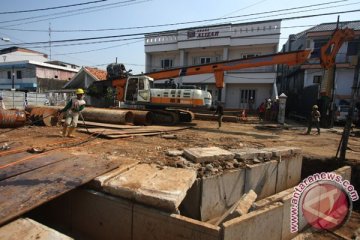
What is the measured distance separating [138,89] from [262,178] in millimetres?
9486

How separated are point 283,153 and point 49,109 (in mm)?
10426

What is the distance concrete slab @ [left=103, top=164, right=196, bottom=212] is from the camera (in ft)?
13.6

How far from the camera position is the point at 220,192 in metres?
5.56

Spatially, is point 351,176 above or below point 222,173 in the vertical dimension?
below

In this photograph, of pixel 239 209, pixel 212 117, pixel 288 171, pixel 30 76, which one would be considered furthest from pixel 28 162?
pixel 30 76

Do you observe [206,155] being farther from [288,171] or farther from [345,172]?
[345,172]

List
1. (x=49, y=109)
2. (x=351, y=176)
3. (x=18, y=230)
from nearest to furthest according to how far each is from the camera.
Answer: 1. (x=18, y=230)
2. (x=351, y=176)
3. (x=49, y=109)

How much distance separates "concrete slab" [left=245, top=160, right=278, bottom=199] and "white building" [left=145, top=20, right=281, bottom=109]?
54.9ft

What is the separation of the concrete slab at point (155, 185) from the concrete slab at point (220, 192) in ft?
1.54

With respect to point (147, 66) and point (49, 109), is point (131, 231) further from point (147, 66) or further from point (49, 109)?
point (147, 66)

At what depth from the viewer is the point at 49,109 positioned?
503 inches

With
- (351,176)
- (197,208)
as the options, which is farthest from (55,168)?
(351,176)

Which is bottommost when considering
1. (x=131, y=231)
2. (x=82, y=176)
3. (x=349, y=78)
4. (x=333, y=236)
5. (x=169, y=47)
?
(x=333, y=236)

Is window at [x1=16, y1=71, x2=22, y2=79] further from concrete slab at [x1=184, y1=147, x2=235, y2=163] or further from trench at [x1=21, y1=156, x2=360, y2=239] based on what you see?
concrete slab at [x1=184, y1=147, x2=235, y2=163]
